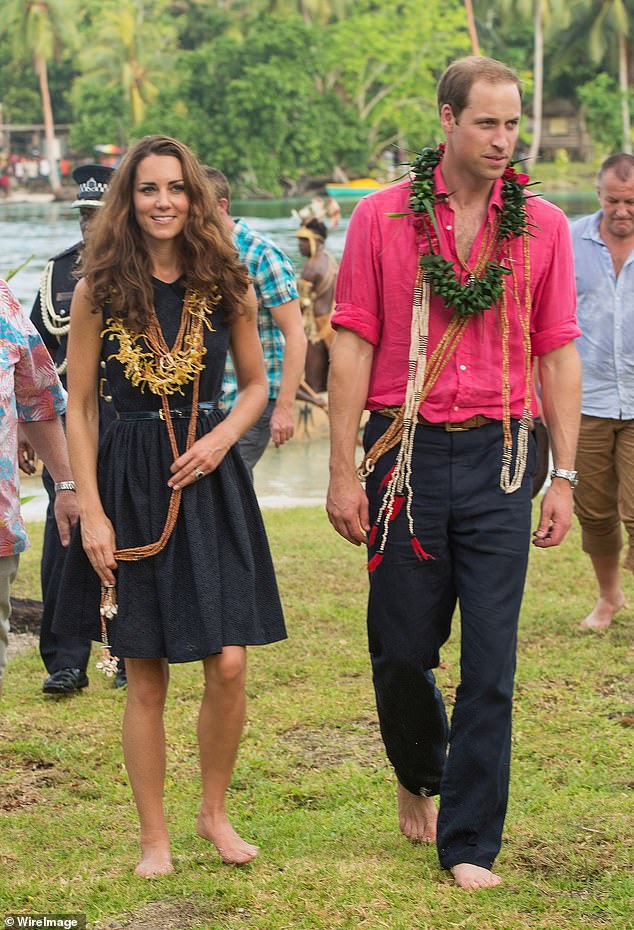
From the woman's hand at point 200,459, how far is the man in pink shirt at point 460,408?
1.07 ft

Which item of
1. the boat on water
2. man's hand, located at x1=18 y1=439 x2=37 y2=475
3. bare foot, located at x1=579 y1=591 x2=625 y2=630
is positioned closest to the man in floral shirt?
man's hand, located at x1=18 y1=439 x2=37 y2=475

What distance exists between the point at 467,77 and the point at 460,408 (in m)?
0.89

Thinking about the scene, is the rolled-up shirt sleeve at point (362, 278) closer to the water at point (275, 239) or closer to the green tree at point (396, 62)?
the water at point (275, 239)

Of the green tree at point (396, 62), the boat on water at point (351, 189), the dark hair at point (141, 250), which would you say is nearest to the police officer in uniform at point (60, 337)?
the dark hair at point (141, 250)

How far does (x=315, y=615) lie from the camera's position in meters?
7.60

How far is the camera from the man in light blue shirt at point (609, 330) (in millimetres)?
6648

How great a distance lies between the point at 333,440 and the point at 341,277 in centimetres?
47

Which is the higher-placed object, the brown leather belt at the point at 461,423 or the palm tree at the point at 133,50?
the palm tree at the point at 133,50

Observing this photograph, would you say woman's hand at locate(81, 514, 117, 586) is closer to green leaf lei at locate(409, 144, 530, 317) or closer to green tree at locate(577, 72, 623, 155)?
green leaf lei at locate(409, 144, 530, 317)

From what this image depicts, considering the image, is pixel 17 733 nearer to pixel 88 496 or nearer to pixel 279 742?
pixel 279 742

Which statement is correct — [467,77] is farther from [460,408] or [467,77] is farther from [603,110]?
[603,110]

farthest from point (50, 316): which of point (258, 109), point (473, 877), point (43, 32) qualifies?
point (43, 32)

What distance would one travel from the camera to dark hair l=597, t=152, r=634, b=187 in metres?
6.56

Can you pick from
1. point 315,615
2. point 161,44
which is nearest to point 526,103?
point 161,44
